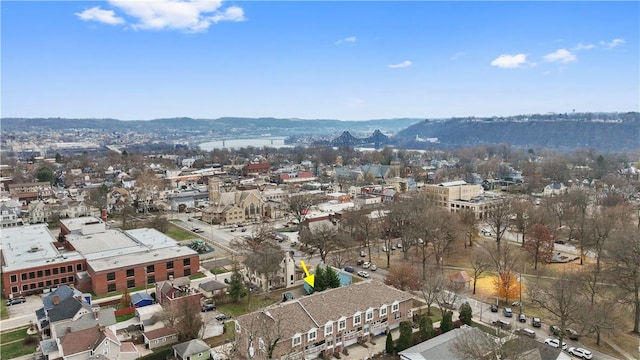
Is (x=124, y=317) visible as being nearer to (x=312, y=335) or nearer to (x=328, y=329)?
(x=312, y=335)

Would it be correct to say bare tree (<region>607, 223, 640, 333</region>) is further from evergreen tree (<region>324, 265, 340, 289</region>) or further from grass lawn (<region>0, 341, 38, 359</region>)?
grass lawn (<region>0, 341, 38, 359</region>)

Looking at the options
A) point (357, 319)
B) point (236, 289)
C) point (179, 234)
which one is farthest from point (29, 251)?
point (357, 319)

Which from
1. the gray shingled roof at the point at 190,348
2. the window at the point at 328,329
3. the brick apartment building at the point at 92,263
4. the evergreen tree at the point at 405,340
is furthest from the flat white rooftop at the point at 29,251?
the evergreen tree at the point at 405,340

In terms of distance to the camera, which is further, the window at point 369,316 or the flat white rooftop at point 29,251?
the flat white rooftop at point 29,251

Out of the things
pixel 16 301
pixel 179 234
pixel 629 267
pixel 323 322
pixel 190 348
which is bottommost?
pixel 179 234

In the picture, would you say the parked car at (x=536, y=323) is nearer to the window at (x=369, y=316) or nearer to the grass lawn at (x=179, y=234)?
the window at (x=369, y=316)

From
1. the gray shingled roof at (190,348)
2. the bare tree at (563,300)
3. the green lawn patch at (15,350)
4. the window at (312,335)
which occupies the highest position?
the bare tree at (563,300)

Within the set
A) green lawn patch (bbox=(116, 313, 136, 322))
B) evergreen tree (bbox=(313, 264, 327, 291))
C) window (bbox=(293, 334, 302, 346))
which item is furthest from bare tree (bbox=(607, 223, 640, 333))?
green lawn patch (bbox=(116, 313, 136, 322))

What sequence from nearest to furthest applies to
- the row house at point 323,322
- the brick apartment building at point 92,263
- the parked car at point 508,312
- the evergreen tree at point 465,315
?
1. the row house at point 323,322
2. the evergreen tree at point 465,315
3. the parked car at point 508,312
4. the brick apartment building at point 92,263
